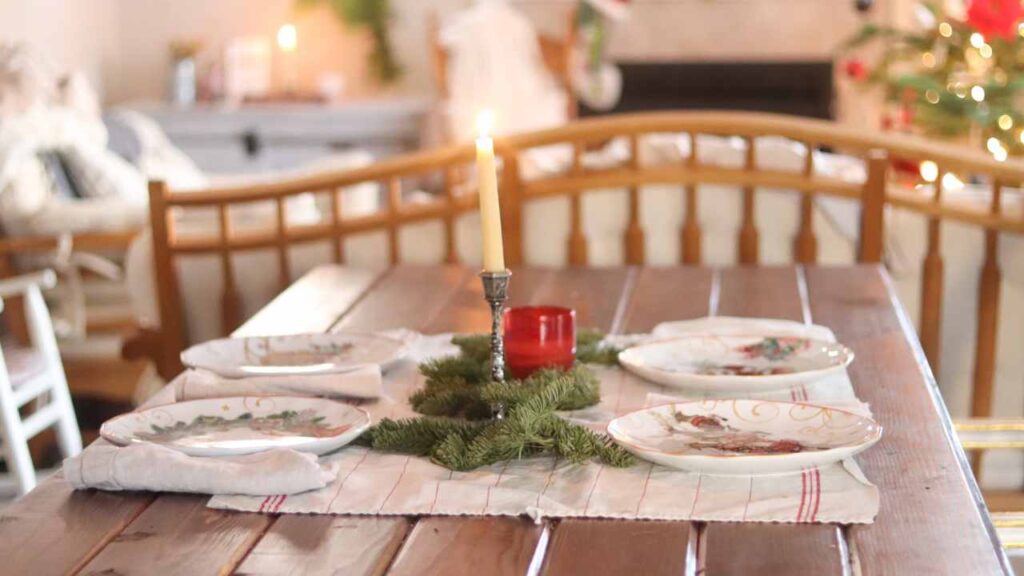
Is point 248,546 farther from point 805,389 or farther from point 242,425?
point 805,389

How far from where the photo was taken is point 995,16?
407 cm

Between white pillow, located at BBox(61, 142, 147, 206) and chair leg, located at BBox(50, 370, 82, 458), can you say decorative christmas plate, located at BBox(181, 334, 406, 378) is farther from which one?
white pillow, located at BBox(61, 142, 147, 206)

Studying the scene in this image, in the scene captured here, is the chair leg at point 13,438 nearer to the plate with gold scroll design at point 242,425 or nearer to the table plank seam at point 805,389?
the plate with gold scroll design at point 242,425

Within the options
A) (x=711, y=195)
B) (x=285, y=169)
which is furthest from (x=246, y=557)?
(x=285, y=169)

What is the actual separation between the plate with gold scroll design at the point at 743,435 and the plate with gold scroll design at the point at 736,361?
14cm

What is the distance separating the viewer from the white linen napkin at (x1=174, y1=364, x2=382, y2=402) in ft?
5.11

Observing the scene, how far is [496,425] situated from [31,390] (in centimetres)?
167

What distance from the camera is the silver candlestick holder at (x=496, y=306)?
4.53 feet

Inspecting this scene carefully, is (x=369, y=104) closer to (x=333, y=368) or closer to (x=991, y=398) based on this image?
(x=991, y=398)

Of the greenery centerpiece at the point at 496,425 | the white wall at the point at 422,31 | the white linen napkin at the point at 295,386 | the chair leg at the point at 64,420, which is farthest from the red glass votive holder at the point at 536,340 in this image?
the white wall at the point at 422,31

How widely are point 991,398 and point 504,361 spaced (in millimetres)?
1686

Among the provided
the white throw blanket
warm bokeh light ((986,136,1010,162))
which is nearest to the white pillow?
the white throw blanket

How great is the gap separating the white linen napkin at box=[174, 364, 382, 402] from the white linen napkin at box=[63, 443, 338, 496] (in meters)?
0.28

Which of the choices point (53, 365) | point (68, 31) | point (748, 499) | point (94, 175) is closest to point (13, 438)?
point (53, 365)
